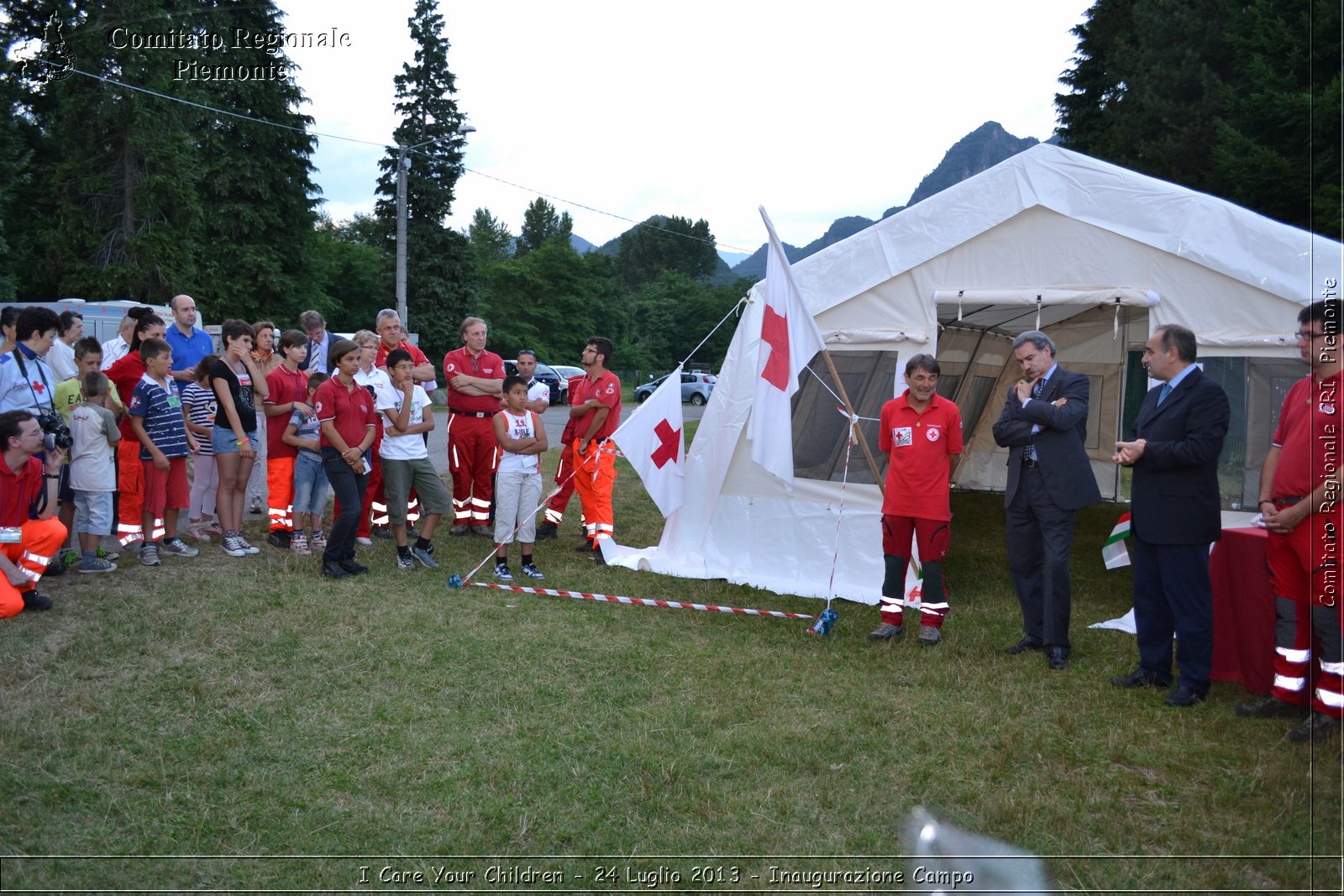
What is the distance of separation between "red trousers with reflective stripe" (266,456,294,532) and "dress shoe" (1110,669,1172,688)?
6.06m

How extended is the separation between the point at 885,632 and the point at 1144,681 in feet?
4.64

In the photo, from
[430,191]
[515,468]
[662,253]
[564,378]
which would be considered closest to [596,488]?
[515,468]

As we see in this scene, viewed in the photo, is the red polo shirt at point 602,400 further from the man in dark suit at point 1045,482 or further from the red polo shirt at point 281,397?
the man in dark suit at point 1045,482

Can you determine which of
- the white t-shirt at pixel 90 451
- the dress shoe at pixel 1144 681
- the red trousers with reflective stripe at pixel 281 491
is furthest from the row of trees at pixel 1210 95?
Result: the white t-shirt at pixel 90 451

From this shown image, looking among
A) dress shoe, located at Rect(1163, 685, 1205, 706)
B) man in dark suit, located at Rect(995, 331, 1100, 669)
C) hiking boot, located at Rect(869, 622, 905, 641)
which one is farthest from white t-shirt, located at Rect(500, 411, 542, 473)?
dress shoe, located at Rect(1163, 685, 1205, 706)

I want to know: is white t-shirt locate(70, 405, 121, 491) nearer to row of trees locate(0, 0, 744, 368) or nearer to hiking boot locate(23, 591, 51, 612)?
hiking boot locate(23, 591, 51, 612)

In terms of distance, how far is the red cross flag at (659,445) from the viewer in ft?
24.1

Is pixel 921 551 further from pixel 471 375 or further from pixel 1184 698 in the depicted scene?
pixel 471 375

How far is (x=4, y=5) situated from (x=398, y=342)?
2757 centimetres

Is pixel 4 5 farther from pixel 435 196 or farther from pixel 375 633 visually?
pixel 375 633


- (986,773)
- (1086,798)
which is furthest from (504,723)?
(1086,798)

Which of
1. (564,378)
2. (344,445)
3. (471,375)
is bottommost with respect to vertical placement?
(344,445)

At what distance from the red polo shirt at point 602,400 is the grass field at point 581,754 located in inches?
90.9

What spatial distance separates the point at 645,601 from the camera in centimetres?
641
